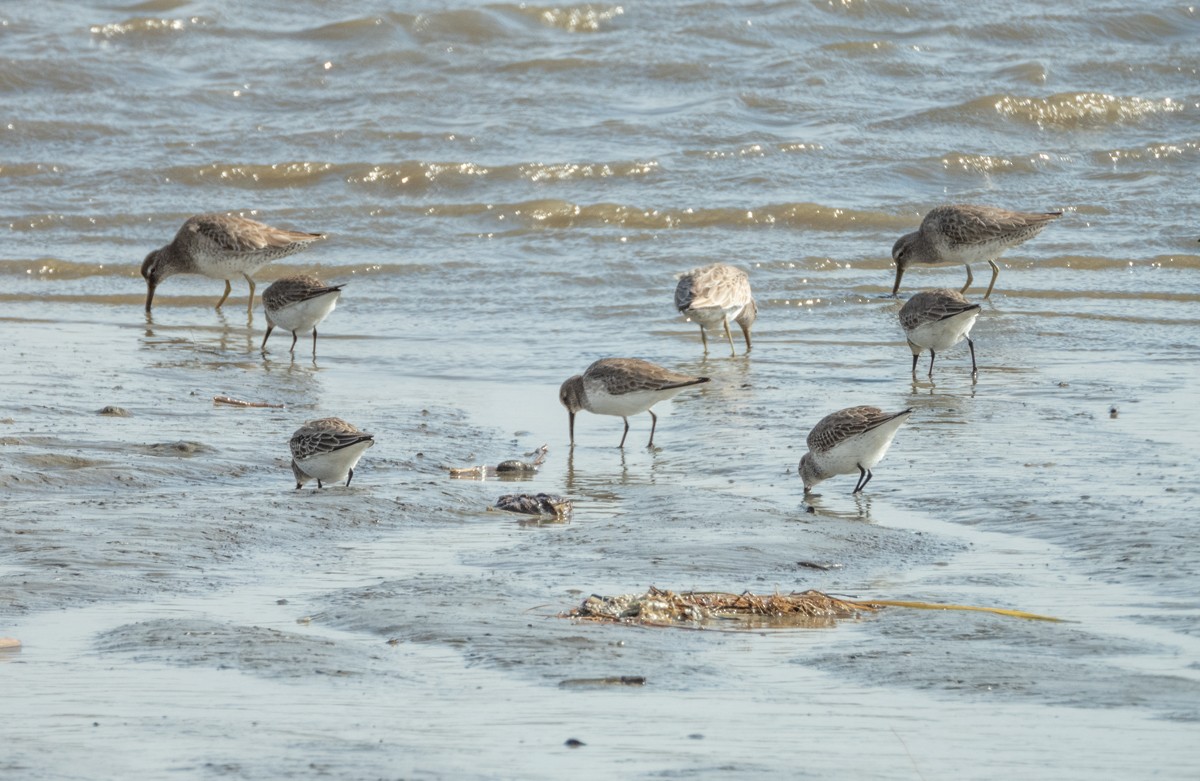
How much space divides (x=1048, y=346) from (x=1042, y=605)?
6.57 meters

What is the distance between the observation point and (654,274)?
→ 49.4ft

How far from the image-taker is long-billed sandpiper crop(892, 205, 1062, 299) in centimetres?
1466

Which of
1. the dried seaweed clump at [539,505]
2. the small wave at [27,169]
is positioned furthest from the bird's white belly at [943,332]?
the small wave at [27,169]

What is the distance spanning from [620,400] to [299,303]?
3.50 meters

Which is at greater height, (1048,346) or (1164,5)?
(1164,5)

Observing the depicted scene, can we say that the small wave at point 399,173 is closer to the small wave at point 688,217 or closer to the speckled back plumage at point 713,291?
the small wave at point 688,217

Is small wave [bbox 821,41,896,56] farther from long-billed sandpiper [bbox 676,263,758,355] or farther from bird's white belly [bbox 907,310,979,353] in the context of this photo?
bird's white belly [bbox 907,310,979,353]

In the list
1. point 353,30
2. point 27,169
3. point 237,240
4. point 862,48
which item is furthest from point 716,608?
point 353,30

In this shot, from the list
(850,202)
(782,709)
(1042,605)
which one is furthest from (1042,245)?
(782,709)

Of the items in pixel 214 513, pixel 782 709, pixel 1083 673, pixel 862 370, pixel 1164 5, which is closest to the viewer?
pixel 782 709

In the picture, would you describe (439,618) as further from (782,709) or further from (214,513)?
(214,513)

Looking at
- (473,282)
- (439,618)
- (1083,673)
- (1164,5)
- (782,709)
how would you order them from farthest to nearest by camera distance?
(1164,5)
(473,282)
(439,618)
(1083,673)
(782,709)

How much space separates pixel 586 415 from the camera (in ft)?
34.0

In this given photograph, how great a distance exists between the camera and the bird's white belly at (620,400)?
9.13m
